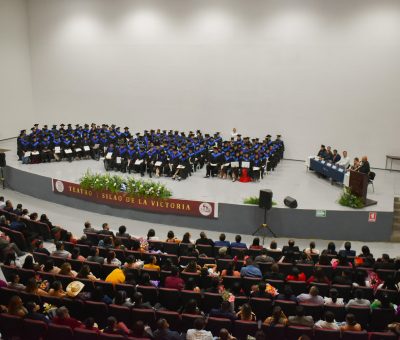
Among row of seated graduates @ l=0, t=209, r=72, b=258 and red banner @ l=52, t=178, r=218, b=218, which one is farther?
red banner @ l=52, t=178, r=218, b=218

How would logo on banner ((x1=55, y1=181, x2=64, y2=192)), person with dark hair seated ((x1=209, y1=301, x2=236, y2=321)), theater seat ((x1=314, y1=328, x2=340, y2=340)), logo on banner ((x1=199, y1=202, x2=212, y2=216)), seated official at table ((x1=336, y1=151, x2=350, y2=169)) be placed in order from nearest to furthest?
theater seat ((x1=314, y1=328, x2=340, y2=340)), person with dark hair seated ((x1=209, y1=301, x2=236, y2=321)), logo on banner ((x1=199, y1=202, x2=212, y2=216)), logo on banner ((x1=55, y1=181, x2=64, y2=192)), seated official at table ((x1=336, y1=151, x2=350, y2=169))

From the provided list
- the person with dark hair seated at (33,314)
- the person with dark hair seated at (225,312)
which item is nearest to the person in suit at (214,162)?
the person with dark hair seated at (225,312)

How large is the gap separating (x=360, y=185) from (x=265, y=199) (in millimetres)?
3025

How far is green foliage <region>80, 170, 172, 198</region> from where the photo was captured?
13.4 metres

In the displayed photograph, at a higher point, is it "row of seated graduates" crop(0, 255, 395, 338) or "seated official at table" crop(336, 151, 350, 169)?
"seated official at table" crop(336, 151, 350, 169)

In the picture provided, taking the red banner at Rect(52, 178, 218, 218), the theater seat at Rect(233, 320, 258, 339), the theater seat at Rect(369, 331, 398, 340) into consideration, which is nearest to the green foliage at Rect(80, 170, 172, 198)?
the red banner at Rect(52, 178, 218, 218)

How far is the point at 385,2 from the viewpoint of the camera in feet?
57.6

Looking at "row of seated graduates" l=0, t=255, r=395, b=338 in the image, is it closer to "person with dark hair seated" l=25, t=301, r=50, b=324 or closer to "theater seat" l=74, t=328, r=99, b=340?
"person with dark hair seated" l=25, t=301, r=50, b=324

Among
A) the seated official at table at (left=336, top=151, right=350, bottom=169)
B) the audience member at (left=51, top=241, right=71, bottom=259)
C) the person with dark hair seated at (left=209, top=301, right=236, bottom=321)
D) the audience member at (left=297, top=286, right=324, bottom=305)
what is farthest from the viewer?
the seated official at table at (left=336, top=151, right=350, bottom=169)

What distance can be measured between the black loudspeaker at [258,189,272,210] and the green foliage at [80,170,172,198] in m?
2.96

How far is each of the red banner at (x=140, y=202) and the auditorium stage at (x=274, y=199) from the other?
186 millimetres

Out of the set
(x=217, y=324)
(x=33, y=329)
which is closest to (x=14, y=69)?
(x=33, y=329)

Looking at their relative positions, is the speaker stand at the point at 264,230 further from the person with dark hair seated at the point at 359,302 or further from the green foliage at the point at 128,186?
the person with dark hair seated at the point at 359,302

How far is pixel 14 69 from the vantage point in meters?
23.8
